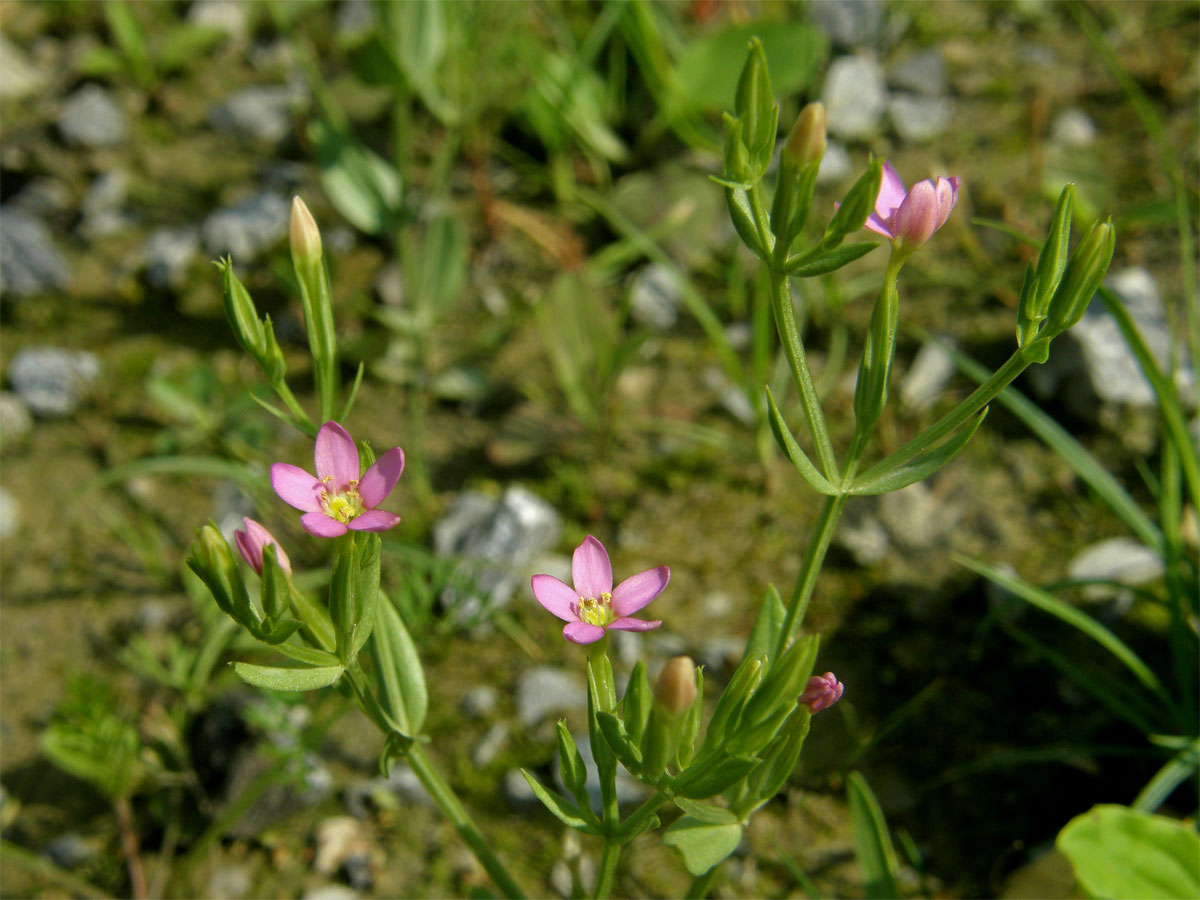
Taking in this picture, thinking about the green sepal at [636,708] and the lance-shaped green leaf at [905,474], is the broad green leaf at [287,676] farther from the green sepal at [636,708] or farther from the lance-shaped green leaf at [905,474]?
the lance-shaped green leaf at [905,474]

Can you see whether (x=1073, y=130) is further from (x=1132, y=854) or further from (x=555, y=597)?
(x=555, y=597)

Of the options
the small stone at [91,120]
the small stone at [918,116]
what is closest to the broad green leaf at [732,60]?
the small stone at [918,116]

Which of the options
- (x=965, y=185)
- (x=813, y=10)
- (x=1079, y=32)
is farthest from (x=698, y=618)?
(x=1079, y=32)

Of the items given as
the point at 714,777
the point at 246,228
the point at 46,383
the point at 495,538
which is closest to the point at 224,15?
the point at 246,228

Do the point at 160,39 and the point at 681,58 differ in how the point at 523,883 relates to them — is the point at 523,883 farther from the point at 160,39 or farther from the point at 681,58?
the point at 160,39

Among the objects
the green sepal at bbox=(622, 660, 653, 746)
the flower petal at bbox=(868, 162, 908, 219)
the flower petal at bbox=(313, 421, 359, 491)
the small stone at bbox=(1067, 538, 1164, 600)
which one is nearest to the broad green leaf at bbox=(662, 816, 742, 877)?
the green sepal at bbox=(622, 660, 653, 746)

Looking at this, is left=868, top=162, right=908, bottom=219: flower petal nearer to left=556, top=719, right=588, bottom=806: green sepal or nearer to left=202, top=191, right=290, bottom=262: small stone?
left=556, top=719, right=588, bottom=806: green sepal
